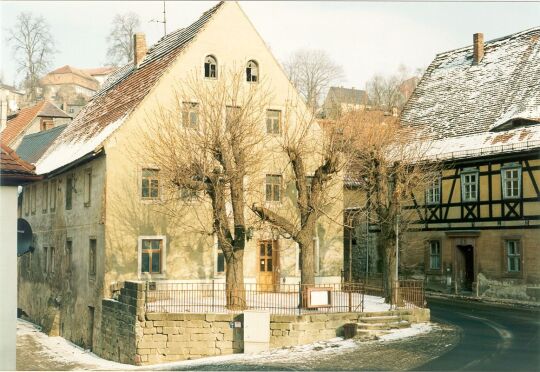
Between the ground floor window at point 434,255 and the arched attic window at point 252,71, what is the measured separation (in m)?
13.3

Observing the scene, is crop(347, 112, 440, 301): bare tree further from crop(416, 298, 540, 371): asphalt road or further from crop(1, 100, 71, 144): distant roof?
crop(1, 100, 71, 144): distant roof

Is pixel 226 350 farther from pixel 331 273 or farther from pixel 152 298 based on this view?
pixel 331 273

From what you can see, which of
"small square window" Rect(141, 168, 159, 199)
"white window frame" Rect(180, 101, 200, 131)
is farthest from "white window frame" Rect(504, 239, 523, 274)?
"small square window" Rect(141, 168, 159, 199)

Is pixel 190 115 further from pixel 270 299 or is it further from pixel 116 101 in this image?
pixel 270 299

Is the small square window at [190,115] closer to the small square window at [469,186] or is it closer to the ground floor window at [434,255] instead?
the small square window at [469,186]

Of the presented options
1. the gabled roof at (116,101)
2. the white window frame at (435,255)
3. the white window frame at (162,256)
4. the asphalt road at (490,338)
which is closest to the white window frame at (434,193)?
the white window frame at (435,255)

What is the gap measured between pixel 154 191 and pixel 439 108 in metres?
18.6

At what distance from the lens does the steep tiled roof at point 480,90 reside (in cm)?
3294

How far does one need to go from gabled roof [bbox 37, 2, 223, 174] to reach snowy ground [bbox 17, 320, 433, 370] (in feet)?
23.8

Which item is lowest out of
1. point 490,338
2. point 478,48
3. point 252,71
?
point 490,338

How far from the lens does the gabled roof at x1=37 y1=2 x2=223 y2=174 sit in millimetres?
26734

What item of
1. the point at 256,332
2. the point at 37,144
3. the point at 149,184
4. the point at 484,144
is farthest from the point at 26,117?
the point at 256,332

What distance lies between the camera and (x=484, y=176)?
103 feet

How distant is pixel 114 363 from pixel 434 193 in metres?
18.8
